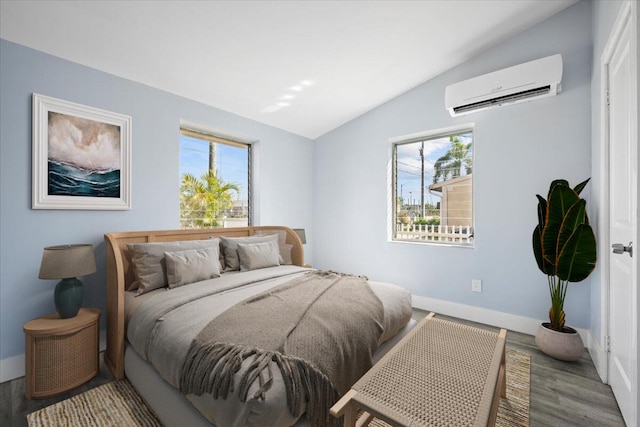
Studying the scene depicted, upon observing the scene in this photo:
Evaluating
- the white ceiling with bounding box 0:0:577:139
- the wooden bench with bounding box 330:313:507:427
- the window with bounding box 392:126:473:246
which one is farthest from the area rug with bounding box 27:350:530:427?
the white ceiling with bounding box 0:0:577:139

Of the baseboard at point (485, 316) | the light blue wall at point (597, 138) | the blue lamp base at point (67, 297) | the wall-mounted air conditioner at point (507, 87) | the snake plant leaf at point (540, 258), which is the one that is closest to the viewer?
the blue lamp base at point (67, 297)

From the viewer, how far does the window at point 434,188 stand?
3402mm

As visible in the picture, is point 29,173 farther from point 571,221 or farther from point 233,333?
point 571,221

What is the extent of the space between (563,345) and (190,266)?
10.0 feet

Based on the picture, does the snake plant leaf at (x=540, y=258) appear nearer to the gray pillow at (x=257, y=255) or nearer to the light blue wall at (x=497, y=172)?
the light blue wall at (x=497, y=172)

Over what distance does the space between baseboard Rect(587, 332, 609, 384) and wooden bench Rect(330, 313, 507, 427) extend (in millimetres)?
1027

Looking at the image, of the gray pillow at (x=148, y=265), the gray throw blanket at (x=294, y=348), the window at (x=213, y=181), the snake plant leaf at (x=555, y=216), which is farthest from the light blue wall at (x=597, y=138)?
the window at (x=213, y=181)

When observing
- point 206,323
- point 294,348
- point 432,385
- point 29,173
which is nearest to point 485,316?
point 432,385

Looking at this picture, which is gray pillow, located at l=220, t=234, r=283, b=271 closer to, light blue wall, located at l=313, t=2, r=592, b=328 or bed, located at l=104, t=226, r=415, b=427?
bed, located at l=104, t=226, r=415, b=427

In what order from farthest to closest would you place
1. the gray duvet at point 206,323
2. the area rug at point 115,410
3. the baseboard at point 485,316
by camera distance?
the baseboard at point 485,316 < the area rug at point 115,410 < the gray duvet at point 206,323

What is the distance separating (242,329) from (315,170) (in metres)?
3.51

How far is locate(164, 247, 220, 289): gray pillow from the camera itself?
2303 millimetres

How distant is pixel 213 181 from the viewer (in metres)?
3.54

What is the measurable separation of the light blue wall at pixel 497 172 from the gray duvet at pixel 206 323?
4.66 ft
